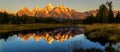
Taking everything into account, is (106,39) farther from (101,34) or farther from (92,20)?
(92,20)

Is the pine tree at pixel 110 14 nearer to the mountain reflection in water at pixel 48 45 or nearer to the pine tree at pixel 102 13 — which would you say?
the pine tree at pixel 102 13

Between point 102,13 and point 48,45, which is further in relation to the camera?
point 102,13

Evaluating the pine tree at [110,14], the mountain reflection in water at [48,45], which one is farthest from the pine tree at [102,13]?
the mountain reflection in water at [48,45]

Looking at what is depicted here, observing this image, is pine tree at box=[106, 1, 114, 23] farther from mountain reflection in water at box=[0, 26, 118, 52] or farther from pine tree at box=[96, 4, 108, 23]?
mountain reflection in water at box=[0, 26, 118, 52]

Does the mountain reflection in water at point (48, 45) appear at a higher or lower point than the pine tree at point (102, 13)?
higher

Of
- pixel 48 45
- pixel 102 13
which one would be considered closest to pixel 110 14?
pixel 102 13

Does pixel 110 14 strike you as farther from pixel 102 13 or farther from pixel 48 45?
pixel 48 45

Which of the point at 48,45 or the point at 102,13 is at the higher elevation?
the point at 48,45

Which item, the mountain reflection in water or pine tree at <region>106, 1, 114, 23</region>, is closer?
the mountain reflection in water

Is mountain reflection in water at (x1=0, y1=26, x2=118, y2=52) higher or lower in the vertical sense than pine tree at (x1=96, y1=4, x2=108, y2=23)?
higher

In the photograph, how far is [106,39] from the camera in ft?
188

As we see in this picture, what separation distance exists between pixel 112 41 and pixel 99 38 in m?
7.65

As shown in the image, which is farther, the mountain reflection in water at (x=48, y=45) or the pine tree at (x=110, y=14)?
the pine tree at (x=110, y=14)

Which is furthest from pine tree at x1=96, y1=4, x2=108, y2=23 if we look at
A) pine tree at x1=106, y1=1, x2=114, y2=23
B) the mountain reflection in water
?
the mountain reflection in water
